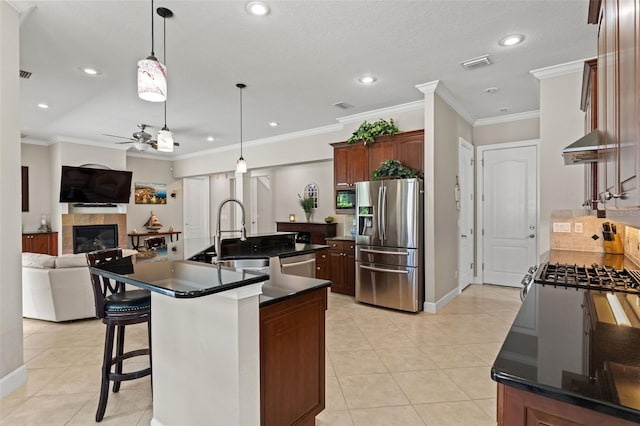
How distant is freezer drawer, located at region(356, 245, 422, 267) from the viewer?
13.9ft

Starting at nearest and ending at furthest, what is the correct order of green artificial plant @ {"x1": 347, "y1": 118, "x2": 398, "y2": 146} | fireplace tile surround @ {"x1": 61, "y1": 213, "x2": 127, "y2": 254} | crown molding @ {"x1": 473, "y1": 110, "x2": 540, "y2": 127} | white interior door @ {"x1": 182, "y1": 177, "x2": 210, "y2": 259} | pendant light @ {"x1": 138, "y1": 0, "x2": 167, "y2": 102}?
1. pendant light @ {"x1": 138, "y1": 0, "x2": 167, "y2": 102}
2. green artificial plant @ {"x1": 347, "y1": 118, "x2": 398, "y2": 146}
3. crown molding @ {"x1": 473, "y1": 110, "x2": 540, "y2": 127}
4. fireplace tile surround @ {"x1": 61, "y1": 213, "x2": 127, "y2": 254}
5. white interior door @ {"x1": 182, "y1": 177, "x2": 210, "y2": 259}

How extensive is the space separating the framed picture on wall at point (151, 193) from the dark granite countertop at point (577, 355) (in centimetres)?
911

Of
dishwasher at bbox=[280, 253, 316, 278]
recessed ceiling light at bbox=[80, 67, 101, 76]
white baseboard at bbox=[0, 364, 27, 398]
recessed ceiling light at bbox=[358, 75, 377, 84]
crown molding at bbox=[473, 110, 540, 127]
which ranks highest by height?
recessed ceiling light at bbox=[80, 67, 101, 76]

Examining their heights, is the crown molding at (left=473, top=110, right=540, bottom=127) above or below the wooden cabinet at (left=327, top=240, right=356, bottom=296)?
above

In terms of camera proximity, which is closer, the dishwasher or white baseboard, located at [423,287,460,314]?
the dishwasher

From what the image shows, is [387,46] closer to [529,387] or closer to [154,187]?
[529,387]

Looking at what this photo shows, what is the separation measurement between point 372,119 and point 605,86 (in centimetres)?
399

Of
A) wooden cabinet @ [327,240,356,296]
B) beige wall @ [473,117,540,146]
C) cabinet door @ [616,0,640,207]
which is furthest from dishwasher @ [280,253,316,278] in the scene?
beige wall @ [473,117,540,146]

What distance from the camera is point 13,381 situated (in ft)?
8.20

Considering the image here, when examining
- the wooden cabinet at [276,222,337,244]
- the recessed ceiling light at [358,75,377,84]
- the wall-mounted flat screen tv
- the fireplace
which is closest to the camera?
the recessed ceiling light at [358,75,377,84]

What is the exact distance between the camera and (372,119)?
17.3 ft

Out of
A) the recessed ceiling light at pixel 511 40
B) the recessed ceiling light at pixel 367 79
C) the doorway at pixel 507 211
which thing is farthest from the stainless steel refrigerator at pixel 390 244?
the doorway at pixel 507 211

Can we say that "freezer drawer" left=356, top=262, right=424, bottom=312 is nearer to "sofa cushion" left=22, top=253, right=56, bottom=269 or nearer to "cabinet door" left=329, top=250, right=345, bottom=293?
"cabinet door" left=329, top=250, right=345, bottom=293

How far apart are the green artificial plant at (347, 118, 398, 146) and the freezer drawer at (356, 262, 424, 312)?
1.89m
